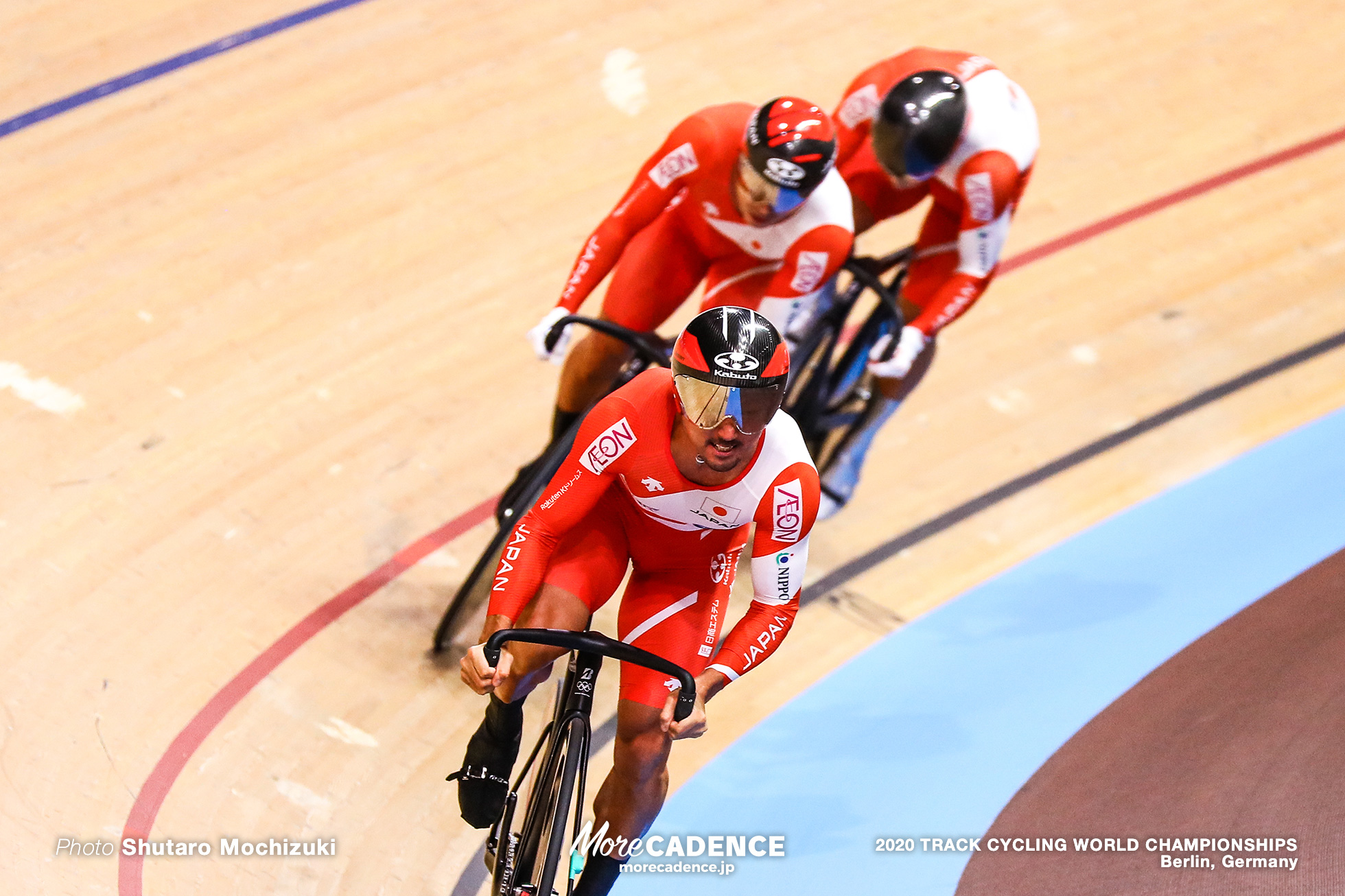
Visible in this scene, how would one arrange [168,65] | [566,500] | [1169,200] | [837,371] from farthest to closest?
[1169,200] < [168,65] < [837,371] < [566,500]

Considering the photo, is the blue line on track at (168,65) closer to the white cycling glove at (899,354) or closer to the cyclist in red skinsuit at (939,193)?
the cyclist in red skinsuit at (939,193)

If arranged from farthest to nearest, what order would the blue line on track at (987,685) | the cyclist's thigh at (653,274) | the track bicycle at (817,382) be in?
1. the cyclist's thigh at (653,274)
2. the track bicycle at (817,382)
3. the blue line on track at (987,685)

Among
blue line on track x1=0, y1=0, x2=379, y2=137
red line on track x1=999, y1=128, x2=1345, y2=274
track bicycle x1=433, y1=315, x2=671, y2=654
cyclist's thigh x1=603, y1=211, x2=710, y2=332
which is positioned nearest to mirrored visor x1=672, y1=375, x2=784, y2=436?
track bicycle x1=433, y1=315, x2=671, y2=654

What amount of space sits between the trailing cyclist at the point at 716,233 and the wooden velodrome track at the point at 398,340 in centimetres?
84

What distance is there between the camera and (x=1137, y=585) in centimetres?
419

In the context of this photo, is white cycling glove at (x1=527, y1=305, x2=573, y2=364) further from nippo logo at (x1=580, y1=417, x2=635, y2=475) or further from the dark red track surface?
the dark red track surface

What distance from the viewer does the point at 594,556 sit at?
9.03 feet

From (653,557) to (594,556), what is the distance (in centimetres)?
13

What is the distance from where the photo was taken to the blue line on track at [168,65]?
5.23 metres

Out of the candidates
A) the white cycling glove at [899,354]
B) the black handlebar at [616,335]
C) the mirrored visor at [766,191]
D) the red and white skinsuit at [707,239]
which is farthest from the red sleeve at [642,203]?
the white cycling glove at [899,354]

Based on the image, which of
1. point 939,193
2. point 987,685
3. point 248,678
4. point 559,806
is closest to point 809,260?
point 939,193

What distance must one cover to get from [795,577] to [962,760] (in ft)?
4.12

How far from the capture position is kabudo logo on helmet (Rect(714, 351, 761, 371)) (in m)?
2.38

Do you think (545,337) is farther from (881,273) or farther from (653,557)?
(881,273)
